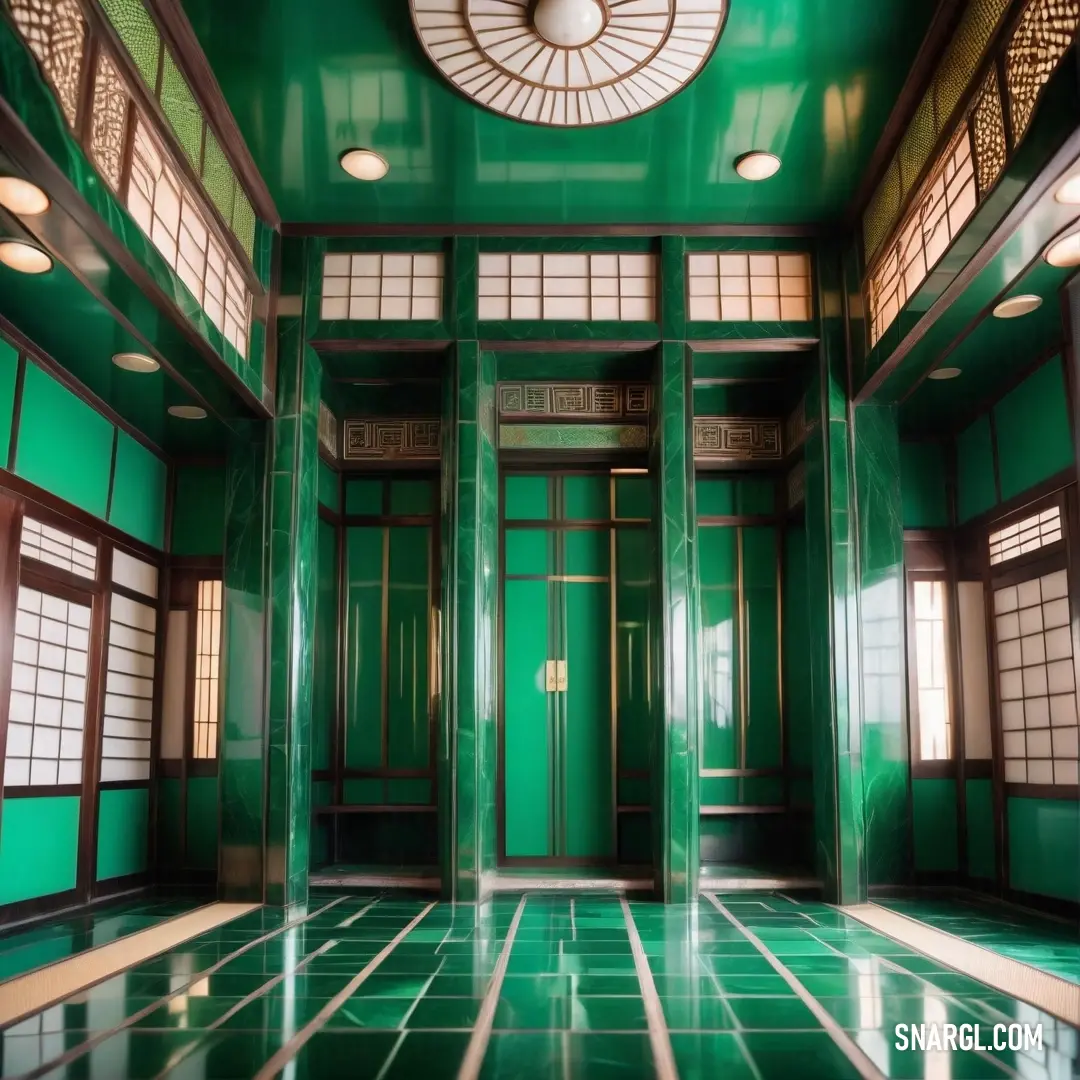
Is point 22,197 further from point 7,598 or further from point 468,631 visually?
point 468,631

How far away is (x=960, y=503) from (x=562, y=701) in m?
2.59

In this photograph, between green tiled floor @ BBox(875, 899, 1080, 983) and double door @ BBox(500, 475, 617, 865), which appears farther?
double door @ BBox(500, 475, 617, 865)

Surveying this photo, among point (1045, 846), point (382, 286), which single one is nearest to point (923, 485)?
point (1045, 846)

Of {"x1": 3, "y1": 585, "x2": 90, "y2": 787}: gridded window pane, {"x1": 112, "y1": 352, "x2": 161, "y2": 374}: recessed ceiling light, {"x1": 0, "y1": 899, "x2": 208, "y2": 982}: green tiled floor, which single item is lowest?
{"x1": 0, "y1": 899, "x2": 208, "y2": 982}: green tiled floor

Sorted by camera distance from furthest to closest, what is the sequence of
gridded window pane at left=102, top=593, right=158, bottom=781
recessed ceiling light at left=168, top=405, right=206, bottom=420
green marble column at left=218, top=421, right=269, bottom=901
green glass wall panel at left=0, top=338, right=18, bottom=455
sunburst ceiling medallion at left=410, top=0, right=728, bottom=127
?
1. gridded window pane at left=102, top=593, right=158, bottom=781
2. recessed ceiling light at left=168, top=405, right=206, bottom=420
3. green marble column at left=218, top=421, right=269, bottom=901
4. green glass wall panel at left=0, top=338, right=18, bottom=455
5. sunburst ceiling medallion at left=410, top=0, right=728, bottom=127

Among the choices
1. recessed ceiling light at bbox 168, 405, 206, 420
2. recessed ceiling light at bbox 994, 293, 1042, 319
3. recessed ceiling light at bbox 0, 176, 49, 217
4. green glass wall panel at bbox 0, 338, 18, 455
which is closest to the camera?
recessed ceiling light at bbox 0, 176, 49, 217

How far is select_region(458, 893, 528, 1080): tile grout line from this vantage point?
8.49 ft

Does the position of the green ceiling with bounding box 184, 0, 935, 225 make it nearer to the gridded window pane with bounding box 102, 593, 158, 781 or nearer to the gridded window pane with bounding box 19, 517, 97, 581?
the gridded window pane with bounding box 19, 517, 97, 581

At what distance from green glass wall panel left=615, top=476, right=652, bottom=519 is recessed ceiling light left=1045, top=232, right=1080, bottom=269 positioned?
292 centimetres

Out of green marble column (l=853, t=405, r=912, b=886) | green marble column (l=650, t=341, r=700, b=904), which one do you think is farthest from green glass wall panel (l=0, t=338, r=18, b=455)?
green marble column (l=853, t=405, r=912, b=886)

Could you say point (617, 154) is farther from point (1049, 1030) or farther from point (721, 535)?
point (1049, 1030)

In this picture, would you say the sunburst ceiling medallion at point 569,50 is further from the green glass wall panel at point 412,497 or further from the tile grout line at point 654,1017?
the tile grout line at point 654,1017

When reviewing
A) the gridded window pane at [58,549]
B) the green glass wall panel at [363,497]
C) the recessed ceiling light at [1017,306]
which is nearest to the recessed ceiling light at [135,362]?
the gridded window pane at [58,549]

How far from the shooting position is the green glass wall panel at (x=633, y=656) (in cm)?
632
